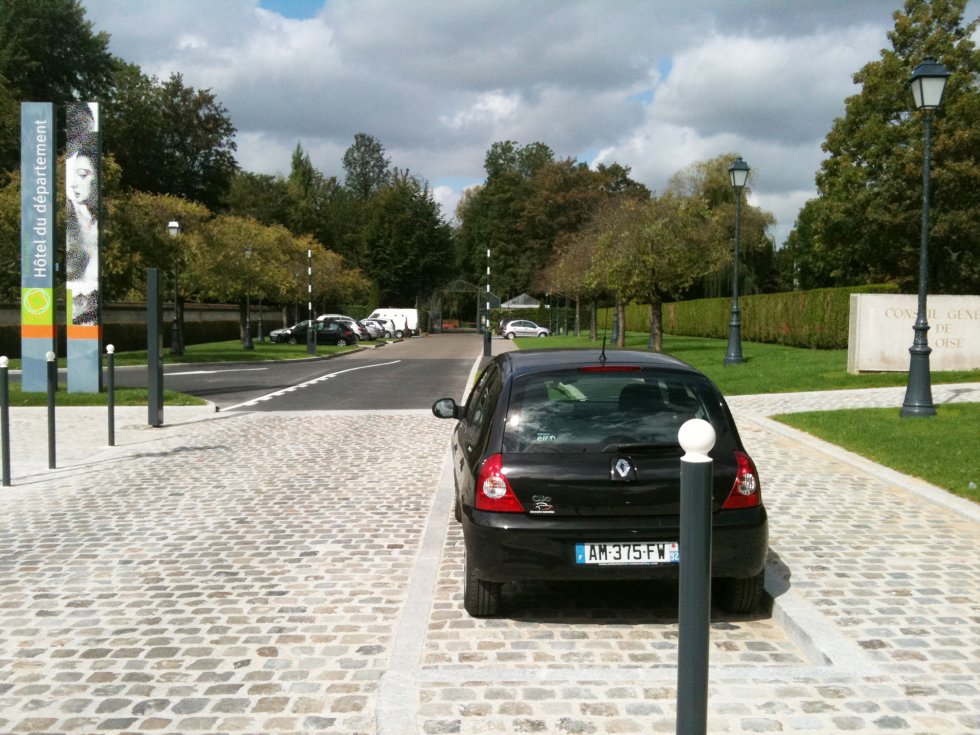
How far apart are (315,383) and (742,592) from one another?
20.1 meters

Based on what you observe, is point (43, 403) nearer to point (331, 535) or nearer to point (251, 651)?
point (331, 535)

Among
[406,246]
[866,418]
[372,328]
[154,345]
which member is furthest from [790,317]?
[406,246]

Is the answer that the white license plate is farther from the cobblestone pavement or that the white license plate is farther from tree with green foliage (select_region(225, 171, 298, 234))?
tree with green foliage (select_region(225, 171, 298, 234))

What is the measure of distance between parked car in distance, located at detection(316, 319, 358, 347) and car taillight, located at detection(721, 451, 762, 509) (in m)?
47.5

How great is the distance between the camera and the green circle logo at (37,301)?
18.4 metres

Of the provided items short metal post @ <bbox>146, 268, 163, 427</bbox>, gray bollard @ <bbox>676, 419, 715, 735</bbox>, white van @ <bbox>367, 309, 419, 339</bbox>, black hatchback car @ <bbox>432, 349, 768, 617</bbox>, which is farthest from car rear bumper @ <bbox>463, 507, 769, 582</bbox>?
white van @ <bbox>367, 309, 419, 339</bbox>

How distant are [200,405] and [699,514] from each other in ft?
54.1

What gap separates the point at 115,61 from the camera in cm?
5859

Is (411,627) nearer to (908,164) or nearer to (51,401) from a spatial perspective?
(51,401)

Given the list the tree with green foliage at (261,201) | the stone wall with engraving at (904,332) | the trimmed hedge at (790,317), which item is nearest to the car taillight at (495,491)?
the stone wall with engraving at (904,332)

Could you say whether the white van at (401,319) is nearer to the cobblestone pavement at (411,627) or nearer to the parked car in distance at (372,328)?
the parked car in distance at (372,328)

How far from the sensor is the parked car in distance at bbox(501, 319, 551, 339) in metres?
71.8

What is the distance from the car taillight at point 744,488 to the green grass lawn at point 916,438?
168 inches

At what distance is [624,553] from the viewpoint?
16.6 feet
